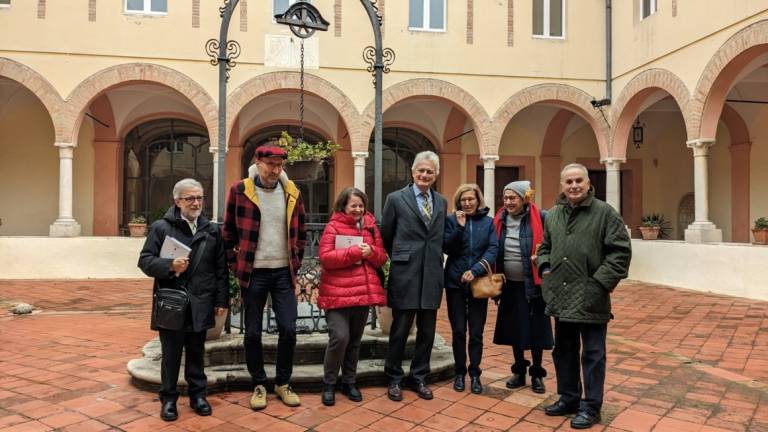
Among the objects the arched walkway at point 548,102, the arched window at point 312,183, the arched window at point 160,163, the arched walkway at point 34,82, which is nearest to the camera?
the arched walkway at point 34,82

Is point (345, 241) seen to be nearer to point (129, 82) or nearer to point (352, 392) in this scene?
point (352, 392)

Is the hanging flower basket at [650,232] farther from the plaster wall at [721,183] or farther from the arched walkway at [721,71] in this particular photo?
the plaster wall at [721,183]

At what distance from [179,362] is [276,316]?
2.26ft

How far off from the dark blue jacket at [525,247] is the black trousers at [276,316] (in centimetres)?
159

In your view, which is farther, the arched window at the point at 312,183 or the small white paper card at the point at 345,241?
the arched window at the point at 312,183

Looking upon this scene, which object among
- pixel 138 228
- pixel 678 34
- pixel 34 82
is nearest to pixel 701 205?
pixel 678 34

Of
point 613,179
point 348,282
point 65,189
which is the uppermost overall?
point 613,179

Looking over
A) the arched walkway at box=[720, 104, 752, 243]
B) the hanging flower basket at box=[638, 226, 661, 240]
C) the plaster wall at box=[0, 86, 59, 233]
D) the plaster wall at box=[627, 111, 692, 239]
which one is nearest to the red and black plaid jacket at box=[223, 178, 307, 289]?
the hanging flower basket at box=[638, 226, 661, 240]

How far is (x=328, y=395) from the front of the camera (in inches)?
148

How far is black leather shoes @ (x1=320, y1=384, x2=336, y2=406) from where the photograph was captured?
12.3ft

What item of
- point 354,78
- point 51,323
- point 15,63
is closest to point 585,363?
point 51,323

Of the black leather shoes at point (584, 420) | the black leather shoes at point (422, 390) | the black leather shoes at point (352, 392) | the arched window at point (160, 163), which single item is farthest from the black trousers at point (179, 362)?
the arched window at point (160, 163)

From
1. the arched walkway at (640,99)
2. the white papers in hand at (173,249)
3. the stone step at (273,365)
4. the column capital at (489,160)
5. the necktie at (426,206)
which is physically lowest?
the stone step at (273,365)

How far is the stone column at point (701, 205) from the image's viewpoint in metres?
10.5
